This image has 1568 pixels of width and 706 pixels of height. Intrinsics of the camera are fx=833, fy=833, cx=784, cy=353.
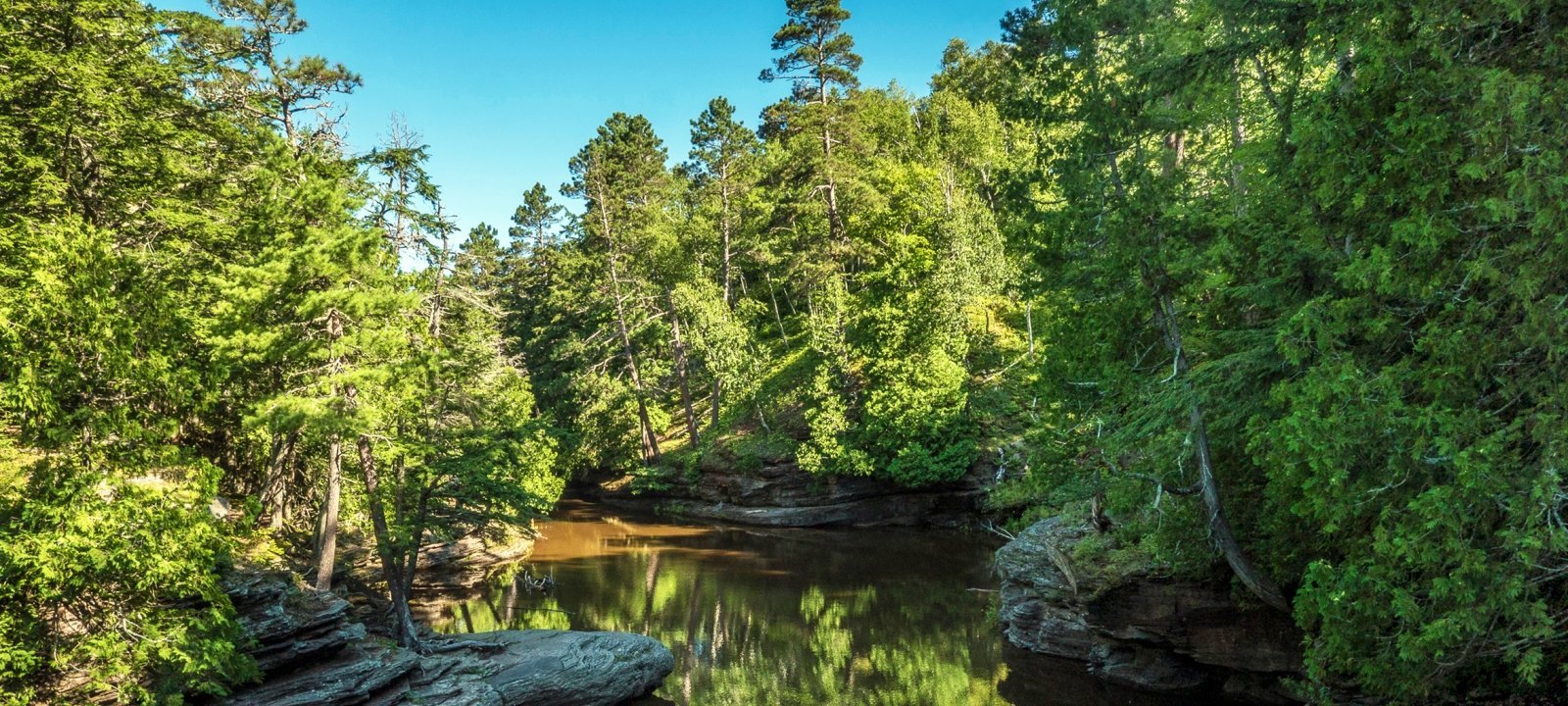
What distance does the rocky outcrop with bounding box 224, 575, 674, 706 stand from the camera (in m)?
12.4

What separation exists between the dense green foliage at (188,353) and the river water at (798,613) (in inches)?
202

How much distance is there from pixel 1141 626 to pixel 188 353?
1684 centimetres

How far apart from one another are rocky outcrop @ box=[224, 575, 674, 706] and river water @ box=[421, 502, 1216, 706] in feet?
3.74

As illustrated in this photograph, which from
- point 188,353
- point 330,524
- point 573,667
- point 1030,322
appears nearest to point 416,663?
point 573,667

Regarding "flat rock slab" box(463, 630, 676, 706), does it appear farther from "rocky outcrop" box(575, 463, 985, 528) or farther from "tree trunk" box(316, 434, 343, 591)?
"rocky outcrop" box(575, 463, 985, 528)

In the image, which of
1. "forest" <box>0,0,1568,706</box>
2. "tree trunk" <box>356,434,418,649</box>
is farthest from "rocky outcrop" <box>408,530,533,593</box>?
"tree trunk" <box>356,434,418,649</box>

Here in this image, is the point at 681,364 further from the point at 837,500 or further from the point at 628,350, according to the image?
the point at 837,500

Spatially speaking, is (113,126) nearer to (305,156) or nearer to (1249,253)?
(305,156)

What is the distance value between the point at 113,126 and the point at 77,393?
583 cm

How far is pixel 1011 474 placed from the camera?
3041cm

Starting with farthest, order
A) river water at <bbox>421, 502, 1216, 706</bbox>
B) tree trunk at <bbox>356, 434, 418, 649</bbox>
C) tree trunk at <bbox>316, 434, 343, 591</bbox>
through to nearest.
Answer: river water at <bbox>421, 502, 1216, 706</bbox> < tree trunk at <bbox>356, 434, 418, 649</bbox> < tree trunk at <bbox>316, 434, 343, 591</bbox>

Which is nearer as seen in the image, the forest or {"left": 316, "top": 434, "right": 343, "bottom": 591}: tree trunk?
the forest

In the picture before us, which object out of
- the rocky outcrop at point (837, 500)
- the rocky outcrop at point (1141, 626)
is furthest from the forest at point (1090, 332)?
the rocky outcrop at point (837, 500)

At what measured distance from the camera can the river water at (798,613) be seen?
16391 millimetres
